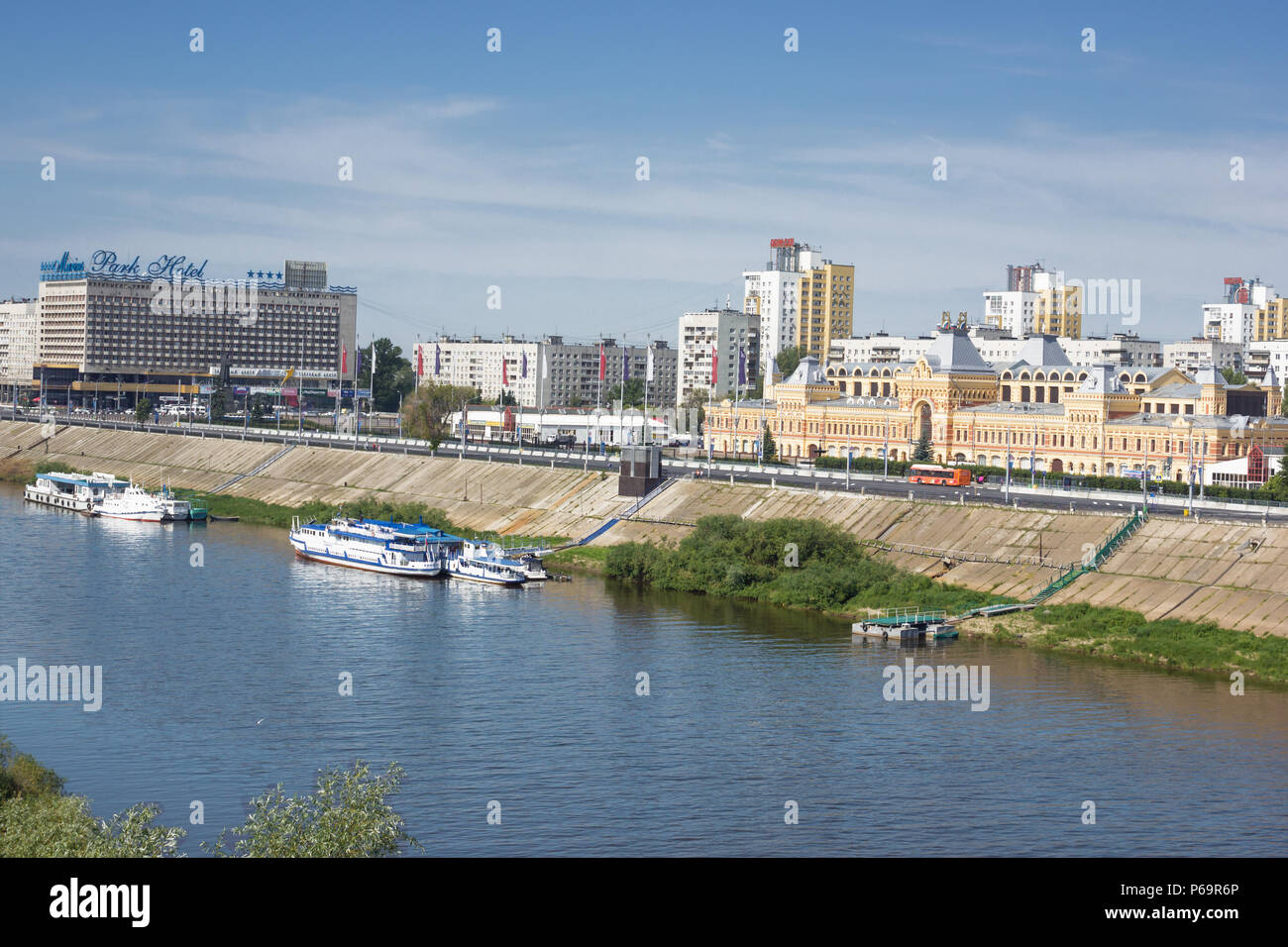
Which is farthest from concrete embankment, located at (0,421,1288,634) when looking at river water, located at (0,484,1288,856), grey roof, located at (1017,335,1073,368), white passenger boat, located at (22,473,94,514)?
grey roof, located at (1017,335,1073,368)

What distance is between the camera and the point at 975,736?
47531mm

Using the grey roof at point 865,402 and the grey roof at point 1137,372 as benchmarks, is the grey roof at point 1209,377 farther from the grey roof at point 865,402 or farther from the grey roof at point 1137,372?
the grey roof at point 865,402

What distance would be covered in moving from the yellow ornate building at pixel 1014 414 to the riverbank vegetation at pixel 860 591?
114ft

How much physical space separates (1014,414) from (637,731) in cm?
8613

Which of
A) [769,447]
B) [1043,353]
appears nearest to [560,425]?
[769,447]

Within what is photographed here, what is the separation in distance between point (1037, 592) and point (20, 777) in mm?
47399

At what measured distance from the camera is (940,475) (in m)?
104

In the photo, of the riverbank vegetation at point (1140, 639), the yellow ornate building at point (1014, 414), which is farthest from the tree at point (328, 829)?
the yellow ornate building at point (1014, 414)

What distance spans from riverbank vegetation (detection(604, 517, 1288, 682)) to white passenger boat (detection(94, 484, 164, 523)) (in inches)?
1673

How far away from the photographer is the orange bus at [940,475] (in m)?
103
